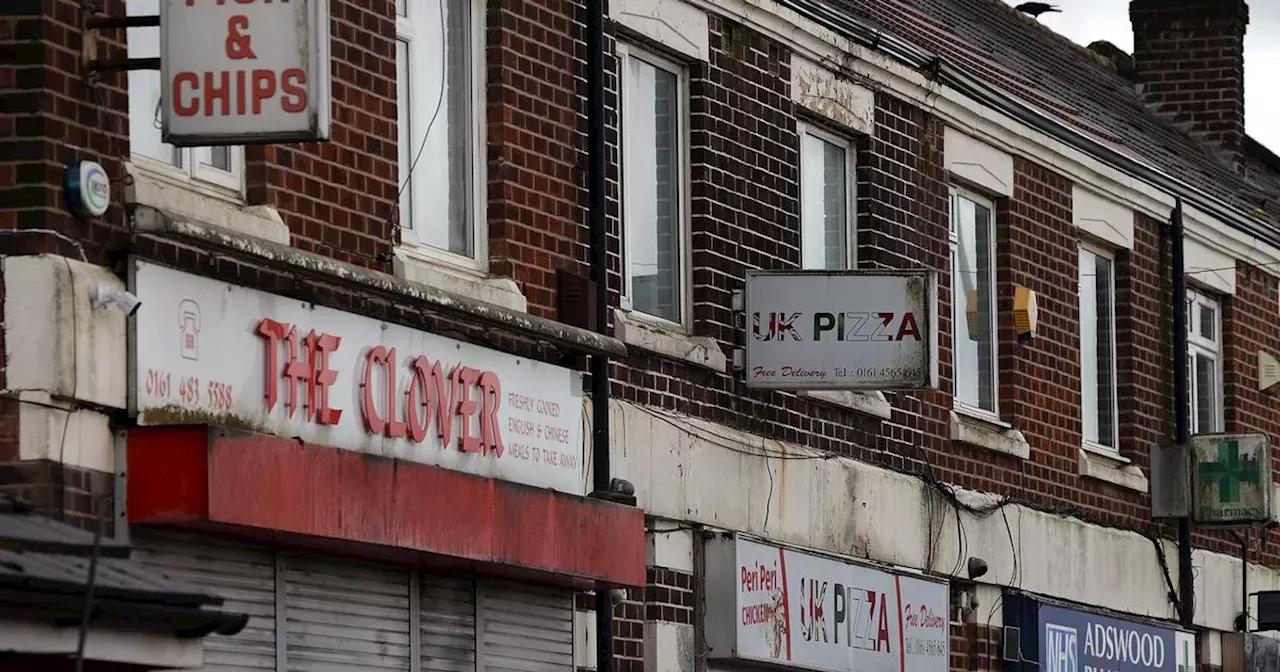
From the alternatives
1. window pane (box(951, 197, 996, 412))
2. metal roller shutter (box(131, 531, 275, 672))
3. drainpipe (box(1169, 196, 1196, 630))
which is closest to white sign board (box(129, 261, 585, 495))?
metal roller shutter (box(131, 531, 275, 672))

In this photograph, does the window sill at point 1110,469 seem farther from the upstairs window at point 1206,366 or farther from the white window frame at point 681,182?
the white window frame at point 681,182

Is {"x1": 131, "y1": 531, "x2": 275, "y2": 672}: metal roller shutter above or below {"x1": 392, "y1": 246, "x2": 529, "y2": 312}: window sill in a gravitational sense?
below

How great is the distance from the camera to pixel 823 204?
1848 centimetres

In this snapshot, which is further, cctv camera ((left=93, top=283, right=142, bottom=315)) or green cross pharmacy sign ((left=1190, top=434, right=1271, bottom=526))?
green cross pharmacy sign ((left=1190, top=434, right=1271, bottom=526))

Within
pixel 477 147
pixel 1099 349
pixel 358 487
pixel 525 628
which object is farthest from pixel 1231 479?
pixel 358 487

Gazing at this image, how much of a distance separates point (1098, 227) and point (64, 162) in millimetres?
12686

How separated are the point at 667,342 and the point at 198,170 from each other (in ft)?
14.1

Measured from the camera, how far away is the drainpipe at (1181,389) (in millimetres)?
22859

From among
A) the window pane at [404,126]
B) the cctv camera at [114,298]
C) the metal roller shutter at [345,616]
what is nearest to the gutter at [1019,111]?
the window pane at [404,126]

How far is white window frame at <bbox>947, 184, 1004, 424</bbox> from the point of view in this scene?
20.0 metres

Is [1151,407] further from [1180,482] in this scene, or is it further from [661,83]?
[661,83]

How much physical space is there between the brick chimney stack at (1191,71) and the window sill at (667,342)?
1233cm

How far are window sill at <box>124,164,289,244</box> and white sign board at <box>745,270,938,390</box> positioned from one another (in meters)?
4.80

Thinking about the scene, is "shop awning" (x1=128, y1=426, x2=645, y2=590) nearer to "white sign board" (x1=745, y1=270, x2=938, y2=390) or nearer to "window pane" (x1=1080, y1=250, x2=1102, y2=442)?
"white sign board" (x1=745, y1=270, x2=938, y2=390)
